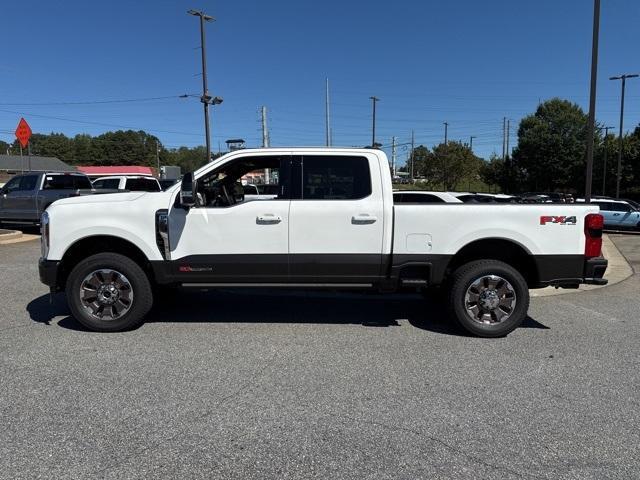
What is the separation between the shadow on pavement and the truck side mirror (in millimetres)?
1261

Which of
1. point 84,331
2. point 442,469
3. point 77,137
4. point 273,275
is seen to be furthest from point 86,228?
point 77,137

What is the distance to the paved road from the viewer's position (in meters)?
3.09

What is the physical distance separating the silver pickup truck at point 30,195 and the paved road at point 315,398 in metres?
10.3

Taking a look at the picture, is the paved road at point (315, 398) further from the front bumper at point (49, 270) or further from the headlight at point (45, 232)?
the headlight at point (45, 232)

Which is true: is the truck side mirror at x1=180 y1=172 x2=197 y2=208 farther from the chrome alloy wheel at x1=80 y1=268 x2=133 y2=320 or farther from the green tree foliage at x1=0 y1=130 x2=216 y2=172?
the green tree foliage at x1=0 y1=130 x2=216 y2=172

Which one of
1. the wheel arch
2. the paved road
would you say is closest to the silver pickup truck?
the paved road

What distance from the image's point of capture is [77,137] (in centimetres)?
14662

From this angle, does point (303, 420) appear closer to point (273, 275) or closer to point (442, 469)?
point (442, 469)

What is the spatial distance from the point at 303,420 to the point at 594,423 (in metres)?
2.03

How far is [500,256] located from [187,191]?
3501 mm

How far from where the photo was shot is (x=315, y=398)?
3.99 m

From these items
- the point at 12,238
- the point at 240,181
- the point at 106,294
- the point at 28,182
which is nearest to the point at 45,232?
the point at 106,294

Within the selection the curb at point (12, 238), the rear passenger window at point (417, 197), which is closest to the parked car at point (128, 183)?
the curb at point (12, 238)

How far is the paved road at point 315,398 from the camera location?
3.09 m
